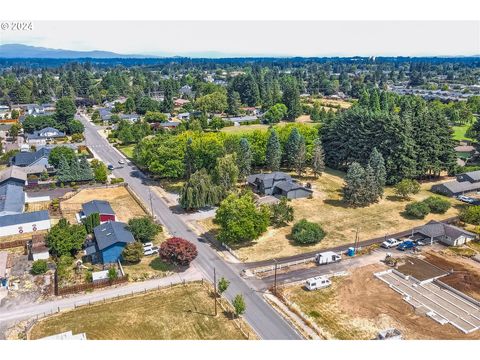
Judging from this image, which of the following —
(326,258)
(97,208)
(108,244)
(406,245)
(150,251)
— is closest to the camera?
(108,244)

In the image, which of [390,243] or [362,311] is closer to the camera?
[362,311]

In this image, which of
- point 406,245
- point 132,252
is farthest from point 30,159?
point 406,245

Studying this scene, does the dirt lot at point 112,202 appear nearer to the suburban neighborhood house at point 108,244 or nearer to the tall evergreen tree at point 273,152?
the suburban neighborhood house at point 108,244

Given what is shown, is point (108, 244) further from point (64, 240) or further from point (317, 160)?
point (317, 160)

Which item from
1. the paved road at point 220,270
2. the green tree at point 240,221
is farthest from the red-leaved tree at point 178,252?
the green tree at point 240,221

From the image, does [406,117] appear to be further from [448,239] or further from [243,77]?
[243,77]

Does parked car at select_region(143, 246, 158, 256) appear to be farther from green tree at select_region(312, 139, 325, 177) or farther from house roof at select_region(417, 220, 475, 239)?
green tree at select_region(312, 139, 325, 177)

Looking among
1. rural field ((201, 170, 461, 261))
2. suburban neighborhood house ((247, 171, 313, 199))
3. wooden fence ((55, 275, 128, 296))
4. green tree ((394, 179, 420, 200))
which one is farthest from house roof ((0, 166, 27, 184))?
green tree ((394, 179, 420, 200))

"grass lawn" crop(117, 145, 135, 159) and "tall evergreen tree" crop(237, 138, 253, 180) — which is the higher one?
"tall evergreen tree" crop(237, 138, 253, 180)
